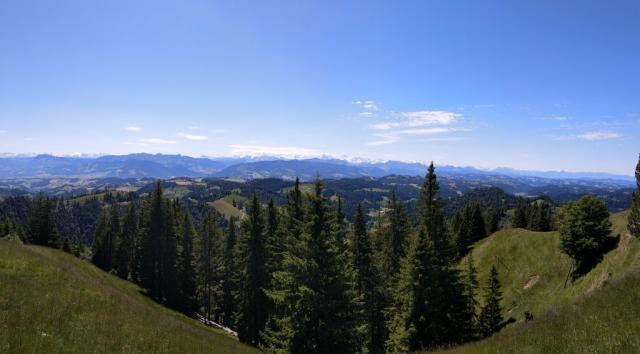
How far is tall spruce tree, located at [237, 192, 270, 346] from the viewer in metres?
43.2

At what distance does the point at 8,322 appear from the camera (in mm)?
11719

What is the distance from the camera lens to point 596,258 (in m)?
37.7

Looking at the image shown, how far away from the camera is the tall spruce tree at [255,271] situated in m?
43.2

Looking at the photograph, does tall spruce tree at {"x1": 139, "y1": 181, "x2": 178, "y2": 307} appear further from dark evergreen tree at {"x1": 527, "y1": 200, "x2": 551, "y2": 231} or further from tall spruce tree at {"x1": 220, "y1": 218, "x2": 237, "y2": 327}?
dark evergreen tree at {"x1": 527, "y1": 200, "x2": 551, "y2": 231}

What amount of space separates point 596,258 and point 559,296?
533 cm

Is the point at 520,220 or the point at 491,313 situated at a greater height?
the point at 520,220

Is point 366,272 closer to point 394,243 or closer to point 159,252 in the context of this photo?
point 394,243

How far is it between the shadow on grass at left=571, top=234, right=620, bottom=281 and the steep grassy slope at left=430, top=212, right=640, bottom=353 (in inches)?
38.5

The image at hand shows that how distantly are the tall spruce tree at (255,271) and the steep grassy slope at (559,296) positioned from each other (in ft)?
87.6

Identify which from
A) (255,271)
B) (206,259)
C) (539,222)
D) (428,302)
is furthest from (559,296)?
(539,222)

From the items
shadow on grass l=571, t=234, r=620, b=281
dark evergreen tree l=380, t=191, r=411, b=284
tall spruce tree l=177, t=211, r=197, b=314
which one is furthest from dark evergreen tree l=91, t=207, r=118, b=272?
shadow on grass l=571, t=234, r=620, b=281

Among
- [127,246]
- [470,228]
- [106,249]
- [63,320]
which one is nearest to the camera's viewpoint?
[63,320]

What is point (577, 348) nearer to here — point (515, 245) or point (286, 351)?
point (286, 351)

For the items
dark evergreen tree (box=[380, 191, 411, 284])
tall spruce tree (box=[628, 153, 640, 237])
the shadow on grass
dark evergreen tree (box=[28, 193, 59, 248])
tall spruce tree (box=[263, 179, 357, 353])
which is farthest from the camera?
dark evergreen tree (box=[28, 193, 59, 248])
